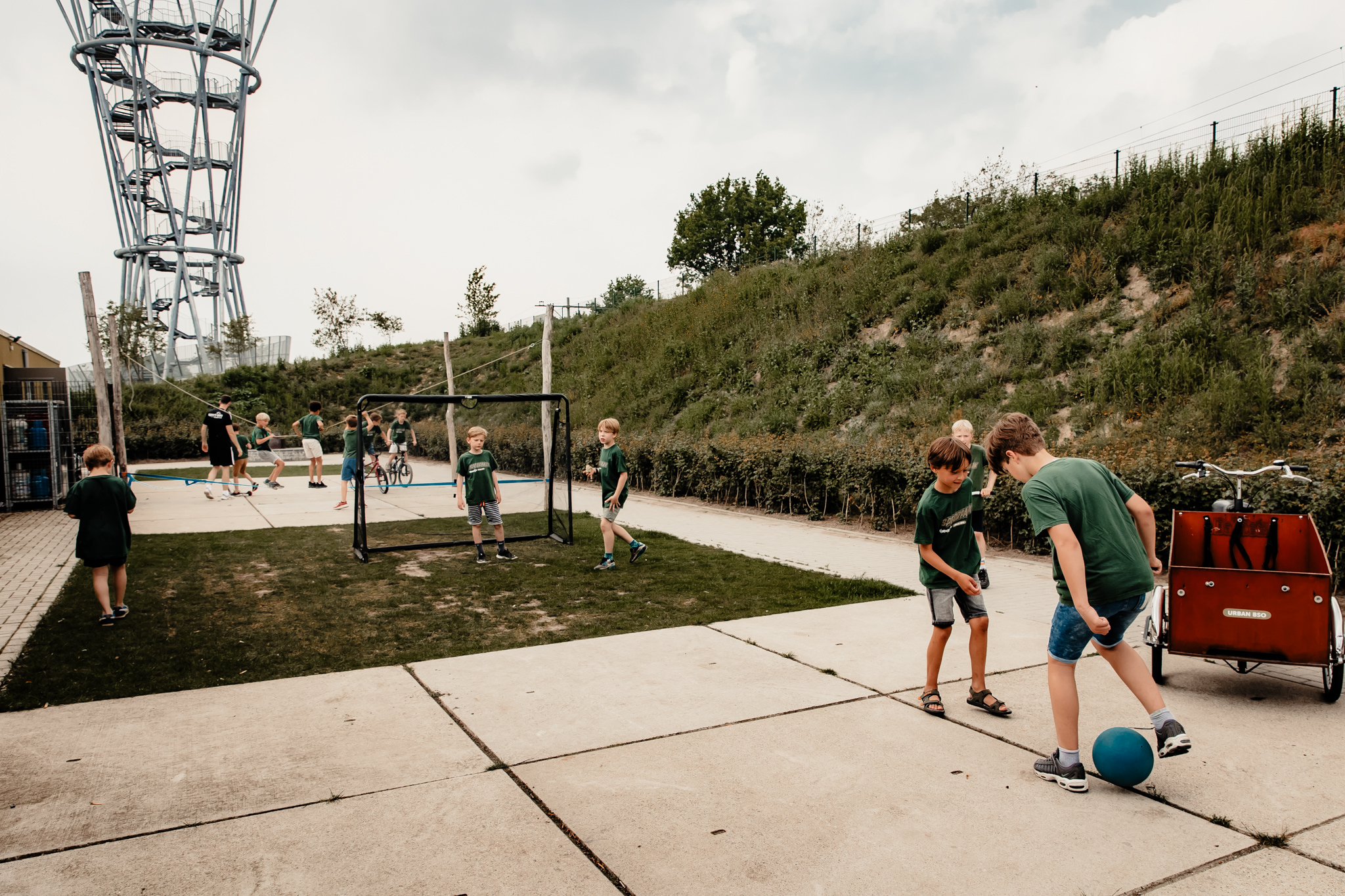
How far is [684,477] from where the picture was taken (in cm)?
1644

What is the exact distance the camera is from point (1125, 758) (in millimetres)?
3467

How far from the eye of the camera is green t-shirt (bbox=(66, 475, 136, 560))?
6617 millimetres

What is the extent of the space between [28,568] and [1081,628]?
10455 millimetres

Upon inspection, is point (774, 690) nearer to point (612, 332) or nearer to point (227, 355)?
point (612, 332)

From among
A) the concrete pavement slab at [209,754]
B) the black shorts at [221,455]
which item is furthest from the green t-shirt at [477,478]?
the black shorts at [221,455]

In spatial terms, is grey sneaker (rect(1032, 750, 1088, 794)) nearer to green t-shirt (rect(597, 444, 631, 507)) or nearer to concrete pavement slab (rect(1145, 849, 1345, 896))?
concrete pavement slab (rect(1145, 849, 1345, 896))

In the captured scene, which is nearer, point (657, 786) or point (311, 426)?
point (657, 786)

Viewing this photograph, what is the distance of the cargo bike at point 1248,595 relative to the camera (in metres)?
4.34

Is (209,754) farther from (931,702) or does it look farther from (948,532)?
(948,532)

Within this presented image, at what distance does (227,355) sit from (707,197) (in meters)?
40.9

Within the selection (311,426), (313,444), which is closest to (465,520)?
(313,444)

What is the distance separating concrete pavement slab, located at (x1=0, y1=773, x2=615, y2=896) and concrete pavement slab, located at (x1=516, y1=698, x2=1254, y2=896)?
0.22 m

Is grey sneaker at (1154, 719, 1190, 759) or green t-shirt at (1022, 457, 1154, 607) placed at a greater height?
green t-shirt at (1022, 457, 1154, 607)

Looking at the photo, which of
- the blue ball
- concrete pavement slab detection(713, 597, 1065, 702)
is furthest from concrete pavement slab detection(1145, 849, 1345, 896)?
concrete pavement slab detection(713, 597, 1065, 702)
